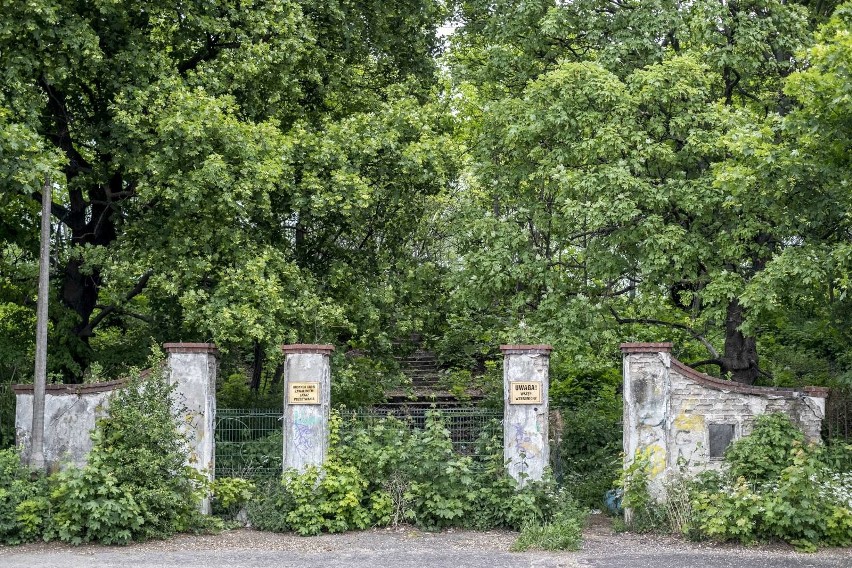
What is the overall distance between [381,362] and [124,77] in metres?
6.73

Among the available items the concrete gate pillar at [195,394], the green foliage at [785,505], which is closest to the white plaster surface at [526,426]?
the green foliage at [785,505]

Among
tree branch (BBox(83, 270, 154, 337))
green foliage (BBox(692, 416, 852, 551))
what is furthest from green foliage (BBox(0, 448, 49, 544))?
green foliage (BBox(692, 416, 852, 551))

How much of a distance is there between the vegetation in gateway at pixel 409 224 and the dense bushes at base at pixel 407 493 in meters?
0.04

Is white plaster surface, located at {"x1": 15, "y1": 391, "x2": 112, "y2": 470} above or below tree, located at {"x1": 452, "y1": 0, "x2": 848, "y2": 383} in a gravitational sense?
below

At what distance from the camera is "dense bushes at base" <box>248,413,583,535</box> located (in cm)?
1338

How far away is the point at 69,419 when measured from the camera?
13.9 m

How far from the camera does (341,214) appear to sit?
1742 cm

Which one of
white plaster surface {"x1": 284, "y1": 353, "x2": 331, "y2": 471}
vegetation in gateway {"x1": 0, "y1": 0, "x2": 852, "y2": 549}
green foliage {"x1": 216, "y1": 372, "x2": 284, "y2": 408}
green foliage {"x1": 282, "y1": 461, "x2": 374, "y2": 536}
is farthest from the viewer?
green foliage {"x1": 216, "y1": 372, "x2": 284, "y2": 408}

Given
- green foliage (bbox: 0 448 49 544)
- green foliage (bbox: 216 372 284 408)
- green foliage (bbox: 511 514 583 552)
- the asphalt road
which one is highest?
green foliage (bbox: 216 372 284 408)

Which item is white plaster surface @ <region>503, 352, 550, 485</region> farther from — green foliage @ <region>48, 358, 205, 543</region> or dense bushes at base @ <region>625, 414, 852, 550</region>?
green foliage @ <region>48, 358, 205, 543</region>

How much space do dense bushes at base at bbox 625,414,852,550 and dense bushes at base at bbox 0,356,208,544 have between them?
19.8 ft

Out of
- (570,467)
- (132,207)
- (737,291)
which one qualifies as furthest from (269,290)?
(737,291)

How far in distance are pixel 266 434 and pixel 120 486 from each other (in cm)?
236

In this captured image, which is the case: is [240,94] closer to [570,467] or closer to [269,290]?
[269,290]
